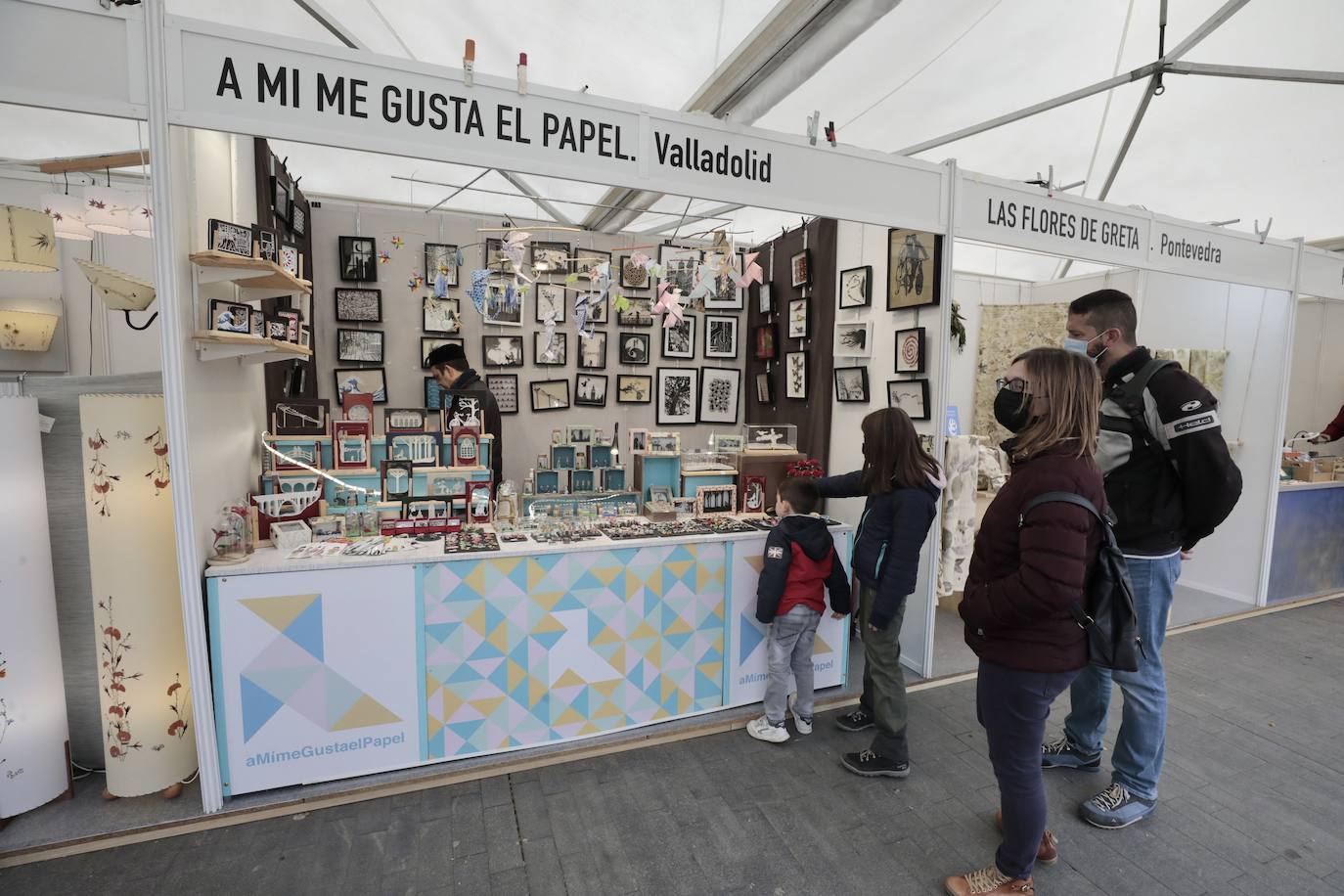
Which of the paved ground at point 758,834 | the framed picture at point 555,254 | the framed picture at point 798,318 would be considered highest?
the framed picture at point 555,254

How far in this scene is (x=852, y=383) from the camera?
4082 millimetres

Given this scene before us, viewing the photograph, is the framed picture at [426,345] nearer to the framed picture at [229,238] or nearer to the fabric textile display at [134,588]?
the framed picture at [229,238]

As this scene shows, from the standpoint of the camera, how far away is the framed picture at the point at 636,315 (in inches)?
212

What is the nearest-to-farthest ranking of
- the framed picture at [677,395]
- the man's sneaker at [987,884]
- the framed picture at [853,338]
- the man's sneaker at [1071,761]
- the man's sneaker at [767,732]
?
1. the man's sneaker at [987,884]
2. the man's sneaker at [1071,761]
3. the man's sneaker at [767,732]
4. the framed picture at [853,338]
5. the framed picture at [677,395]

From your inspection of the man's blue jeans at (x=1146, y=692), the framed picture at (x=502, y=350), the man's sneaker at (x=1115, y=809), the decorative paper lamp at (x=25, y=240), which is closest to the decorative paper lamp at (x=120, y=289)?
the decorative paper lamp at (x=25, y=240)

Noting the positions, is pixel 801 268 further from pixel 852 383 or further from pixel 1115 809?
pixel 1115 809

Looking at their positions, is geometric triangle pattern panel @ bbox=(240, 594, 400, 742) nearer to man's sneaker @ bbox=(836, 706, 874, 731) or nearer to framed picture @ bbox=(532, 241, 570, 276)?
man's sneaker @ bbox=(836, 706, 874, 731)

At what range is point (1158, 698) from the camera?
2.36 m

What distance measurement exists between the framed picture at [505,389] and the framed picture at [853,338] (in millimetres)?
2673

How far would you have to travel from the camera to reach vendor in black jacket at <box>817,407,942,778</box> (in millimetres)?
2559

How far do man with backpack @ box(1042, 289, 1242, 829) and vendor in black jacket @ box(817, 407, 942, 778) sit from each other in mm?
702

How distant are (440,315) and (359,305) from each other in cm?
59

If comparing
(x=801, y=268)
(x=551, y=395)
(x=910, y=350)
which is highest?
(x=801, y=268)

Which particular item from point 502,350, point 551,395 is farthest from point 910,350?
point 502,350
